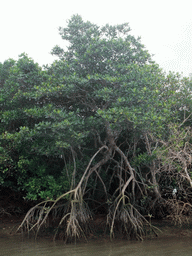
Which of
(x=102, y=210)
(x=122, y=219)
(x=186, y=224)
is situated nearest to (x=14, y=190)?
(x=102, y=210)

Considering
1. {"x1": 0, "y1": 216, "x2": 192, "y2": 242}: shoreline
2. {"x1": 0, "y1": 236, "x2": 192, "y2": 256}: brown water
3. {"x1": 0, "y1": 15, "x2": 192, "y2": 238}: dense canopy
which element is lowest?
{"x1": 0, "y1": 236, "x2": 192, "y2": 256}: brown water

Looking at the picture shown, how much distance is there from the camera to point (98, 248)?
722cm

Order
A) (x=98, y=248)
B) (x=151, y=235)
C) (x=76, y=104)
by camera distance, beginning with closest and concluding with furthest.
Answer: (x=98, y=248)
(x=151, y=235)
(x=76, y=104)

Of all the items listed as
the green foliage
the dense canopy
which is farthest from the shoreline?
the green foliage

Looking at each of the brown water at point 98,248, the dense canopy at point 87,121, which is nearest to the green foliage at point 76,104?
the dense canopy at point 87,121

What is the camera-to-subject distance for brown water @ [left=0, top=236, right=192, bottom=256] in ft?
22.2

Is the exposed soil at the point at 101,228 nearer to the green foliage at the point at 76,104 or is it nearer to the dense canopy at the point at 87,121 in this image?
the dense canopy at the point at 87,121

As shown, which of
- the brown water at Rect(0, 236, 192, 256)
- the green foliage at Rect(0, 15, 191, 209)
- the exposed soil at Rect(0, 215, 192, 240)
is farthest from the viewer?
the exposed soil at Rect(0, 215, 192, 240)

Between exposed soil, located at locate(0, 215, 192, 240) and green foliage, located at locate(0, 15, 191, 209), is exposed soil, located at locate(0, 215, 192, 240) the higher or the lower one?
the lower one

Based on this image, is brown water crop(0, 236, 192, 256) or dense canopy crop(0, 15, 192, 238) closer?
brown water crop(0, 236, 192, 256)

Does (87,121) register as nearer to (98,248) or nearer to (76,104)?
(76,104)

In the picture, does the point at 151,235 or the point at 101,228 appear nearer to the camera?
the point at 151,235

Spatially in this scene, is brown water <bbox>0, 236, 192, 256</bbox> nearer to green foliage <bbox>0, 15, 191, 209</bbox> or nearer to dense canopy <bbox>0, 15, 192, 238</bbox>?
dense canopy <bbox>0, 15, 192, 238</bbox>

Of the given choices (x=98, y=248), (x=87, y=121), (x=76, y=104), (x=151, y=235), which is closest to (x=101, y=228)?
(x=151, y=235)
